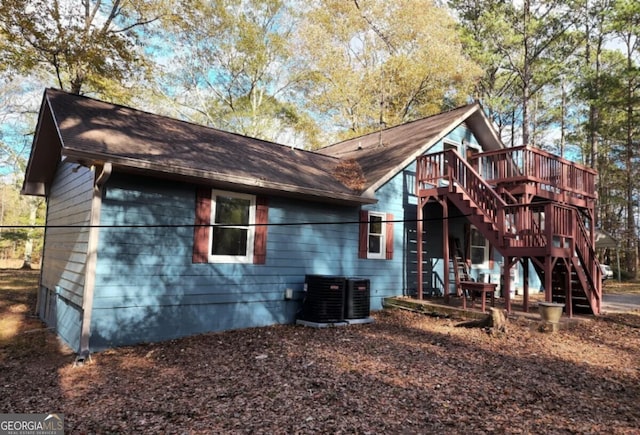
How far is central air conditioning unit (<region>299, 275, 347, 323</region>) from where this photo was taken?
25.8 ft

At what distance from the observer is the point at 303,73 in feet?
77.3

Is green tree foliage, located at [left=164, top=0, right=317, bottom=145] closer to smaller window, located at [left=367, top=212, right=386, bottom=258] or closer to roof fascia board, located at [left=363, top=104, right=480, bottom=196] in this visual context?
roof fascia board, located at [left=363, top=104, right=480, bottom=196]

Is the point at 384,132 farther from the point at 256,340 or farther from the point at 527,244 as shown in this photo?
the point at 256,340

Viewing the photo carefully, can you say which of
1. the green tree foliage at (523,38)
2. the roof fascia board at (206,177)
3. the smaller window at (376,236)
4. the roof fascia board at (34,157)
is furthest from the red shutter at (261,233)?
the green tree foliage at (523,38)

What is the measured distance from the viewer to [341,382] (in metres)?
4.77

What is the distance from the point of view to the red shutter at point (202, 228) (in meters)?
7.08

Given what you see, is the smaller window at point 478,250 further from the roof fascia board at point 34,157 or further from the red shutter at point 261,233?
the roof fascia board at point 34,157

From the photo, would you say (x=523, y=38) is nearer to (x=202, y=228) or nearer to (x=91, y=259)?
(x=202, y=228)

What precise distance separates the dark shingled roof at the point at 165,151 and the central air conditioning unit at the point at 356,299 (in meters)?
1.84

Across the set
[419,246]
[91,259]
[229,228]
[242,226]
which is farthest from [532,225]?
[91,259]

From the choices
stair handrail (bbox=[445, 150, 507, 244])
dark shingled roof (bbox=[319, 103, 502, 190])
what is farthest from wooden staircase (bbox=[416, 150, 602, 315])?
dark shingled roof (bbox=[319, 103, 502, 190])

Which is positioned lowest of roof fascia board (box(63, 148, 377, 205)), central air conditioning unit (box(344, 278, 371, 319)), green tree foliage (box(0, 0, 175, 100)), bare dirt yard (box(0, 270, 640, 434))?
bare dirt yard (box(0, 270, 640, 434))

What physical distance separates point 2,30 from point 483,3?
79.3 ft

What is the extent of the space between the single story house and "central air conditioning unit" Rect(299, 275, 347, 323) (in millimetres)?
547
